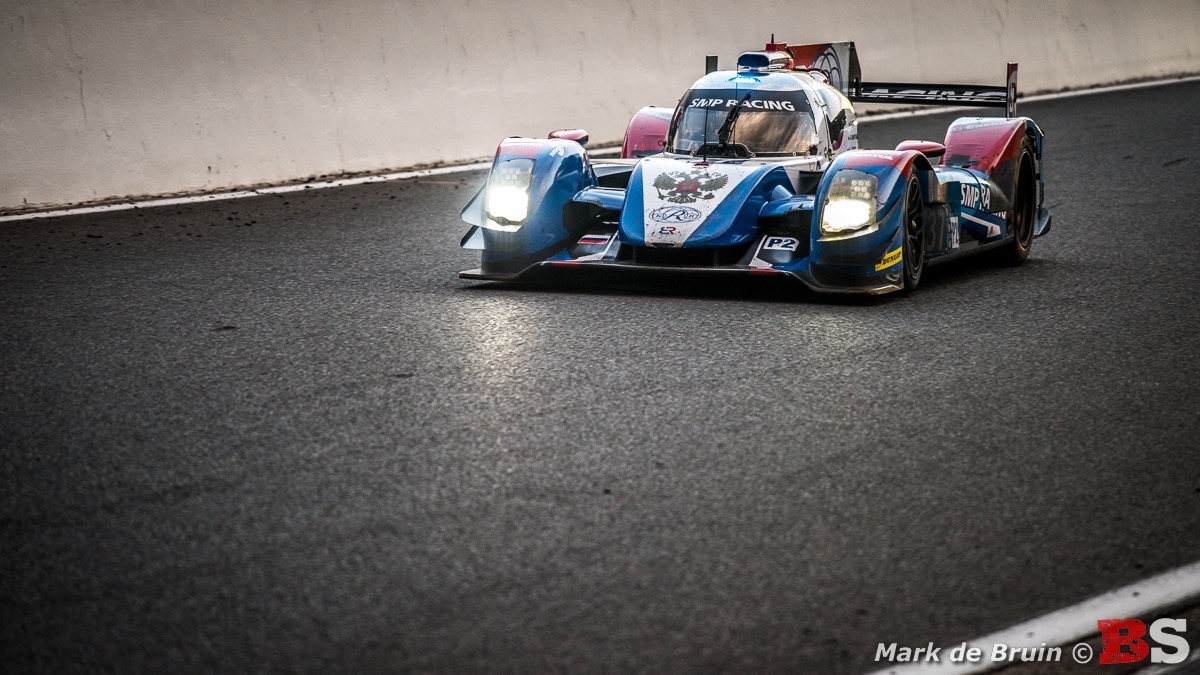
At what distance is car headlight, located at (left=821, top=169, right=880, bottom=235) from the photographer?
759 centimetres

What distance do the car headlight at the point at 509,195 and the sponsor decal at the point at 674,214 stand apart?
0.78 metres

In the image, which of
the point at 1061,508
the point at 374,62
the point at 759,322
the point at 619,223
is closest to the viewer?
the point at 1061,508

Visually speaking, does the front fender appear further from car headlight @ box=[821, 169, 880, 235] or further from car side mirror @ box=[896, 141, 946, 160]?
car side mirror @ box=[896, 141, 946, 160]

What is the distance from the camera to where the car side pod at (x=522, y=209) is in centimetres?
826

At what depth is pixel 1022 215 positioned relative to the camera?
31.3 ft

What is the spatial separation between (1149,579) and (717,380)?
2361 mm

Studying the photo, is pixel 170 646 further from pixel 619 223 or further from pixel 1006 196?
pixel 1006 196

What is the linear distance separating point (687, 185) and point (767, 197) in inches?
17.7

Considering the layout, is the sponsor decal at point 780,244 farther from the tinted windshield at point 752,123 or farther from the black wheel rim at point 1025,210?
the black wheel rim at point 1025,210

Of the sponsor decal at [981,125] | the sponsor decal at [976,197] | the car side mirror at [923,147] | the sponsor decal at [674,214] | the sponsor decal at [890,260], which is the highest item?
the car side mirror at [923,147]

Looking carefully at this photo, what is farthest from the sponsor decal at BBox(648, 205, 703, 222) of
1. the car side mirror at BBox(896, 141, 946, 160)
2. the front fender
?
the car side mirror at BBox(896, 141, 946, 160)

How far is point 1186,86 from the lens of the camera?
67.8ft

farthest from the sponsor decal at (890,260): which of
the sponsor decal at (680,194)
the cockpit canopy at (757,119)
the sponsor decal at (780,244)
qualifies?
the cockpit canopy at (757,119)

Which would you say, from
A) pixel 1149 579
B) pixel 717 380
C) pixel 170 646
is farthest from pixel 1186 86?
pixel 170 646
